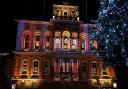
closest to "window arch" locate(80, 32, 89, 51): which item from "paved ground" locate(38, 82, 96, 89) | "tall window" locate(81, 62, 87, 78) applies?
"tall window" locate(81, 62, 87, 78)

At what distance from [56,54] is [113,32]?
1317 centimetres

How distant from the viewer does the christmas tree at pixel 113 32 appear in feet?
84.3

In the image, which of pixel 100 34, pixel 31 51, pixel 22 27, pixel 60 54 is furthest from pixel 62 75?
pixel 100 34

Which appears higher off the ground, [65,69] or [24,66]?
[24,66]

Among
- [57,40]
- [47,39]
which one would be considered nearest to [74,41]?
[57,40]

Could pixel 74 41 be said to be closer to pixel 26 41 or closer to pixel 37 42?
pixel 37 42

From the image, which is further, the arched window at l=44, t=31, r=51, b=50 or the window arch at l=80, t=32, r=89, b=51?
the window arch at l=80, t=32, r=89, b=51

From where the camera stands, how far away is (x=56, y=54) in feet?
124

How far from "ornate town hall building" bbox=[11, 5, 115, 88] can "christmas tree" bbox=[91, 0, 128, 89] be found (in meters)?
9.25

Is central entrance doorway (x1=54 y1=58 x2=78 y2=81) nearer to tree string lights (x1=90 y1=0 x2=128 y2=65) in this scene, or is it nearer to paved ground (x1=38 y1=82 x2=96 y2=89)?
Answer: paved ground (x1=38 y1=82 x2=96 y2=89)

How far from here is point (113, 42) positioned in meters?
26.8

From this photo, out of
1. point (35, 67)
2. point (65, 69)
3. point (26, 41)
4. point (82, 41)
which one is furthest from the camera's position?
point (82, 41)

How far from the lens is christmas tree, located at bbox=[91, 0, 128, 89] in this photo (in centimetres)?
2569

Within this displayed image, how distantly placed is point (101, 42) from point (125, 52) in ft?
10.8
